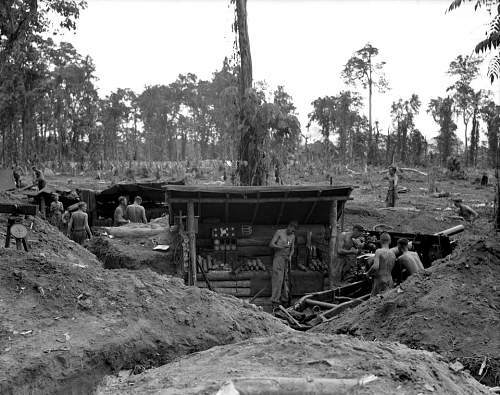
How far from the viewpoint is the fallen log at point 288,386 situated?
3566mm

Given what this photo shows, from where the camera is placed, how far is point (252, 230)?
13406mm

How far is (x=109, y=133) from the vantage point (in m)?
51.2

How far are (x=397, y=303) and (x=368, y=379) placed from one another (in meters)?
5.11

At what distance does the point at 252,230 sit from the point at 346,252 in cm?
227

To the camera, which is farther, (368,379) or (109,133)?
(109,133)

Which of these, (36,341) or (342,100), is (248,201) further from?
(342,100)

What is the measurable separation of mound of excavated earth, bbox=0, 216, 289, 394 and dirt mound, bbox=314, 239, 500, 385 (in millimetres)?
1837

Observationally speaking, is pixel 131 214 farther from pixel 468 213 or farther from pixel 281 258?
pixel 468 213

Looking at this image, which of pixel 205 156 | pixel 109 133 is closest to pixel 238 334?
pixel 109 133

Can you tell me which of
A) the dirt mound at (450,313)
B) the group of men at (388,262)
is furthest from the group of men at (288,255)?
the dirt mound at (450,313)

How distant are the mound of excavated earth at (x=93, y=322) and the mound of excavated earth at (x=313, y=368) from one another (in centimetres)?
161

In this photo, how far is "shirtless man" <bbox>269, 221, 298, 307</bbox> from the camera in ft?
41.2

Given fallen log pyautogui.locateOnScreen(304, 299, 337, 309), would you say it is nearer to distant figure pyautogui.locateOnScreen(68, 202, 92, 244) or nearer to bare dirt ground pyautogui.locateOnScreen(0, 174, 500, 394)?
bare dirt ground pyautogui.locateOnScreen(0, 174, 500, 394)

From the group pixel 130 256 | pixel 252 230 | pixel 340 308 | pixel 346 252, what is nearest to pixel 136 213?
pixel 130 256
